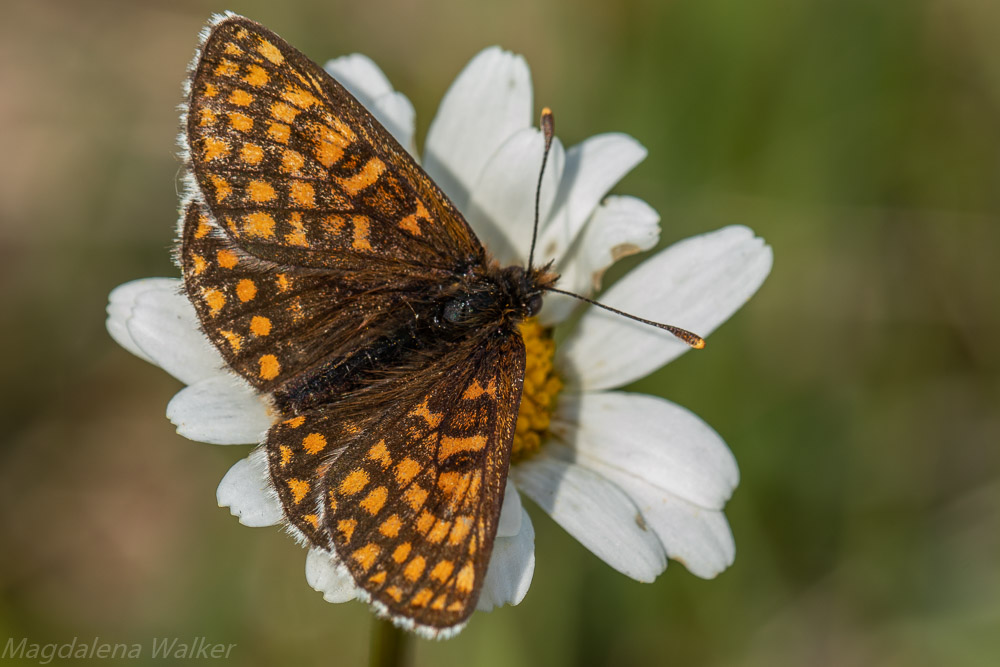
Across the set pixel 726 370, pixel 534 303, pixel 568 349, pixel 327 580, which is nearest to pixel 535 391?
pixel 568 349

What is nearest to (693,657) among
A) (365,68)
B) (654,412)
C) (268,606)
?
(654,412)

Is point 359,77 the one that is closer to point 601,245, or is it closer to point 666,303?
point 601,245

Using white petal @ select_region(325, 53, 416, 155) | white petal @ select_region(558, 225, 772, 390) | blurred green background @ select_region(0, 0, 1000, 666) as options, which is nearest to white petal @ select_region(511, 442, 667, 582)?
white petal @ select_region(558, 225, 772, 390)

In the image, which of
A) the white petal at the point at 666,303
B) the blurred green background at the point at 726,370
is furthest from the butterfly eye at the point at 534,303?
the blurred green background at the point at 726,370

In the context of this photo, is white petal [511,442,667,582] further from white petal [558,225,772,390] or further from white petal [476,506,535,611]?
white petal [558,225,772,390]

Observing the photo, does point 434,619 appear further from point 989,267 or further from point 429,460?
point 989,267

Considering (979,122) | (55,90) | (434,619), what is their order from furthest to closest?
(55,90) → (979,122) → (434,619)
